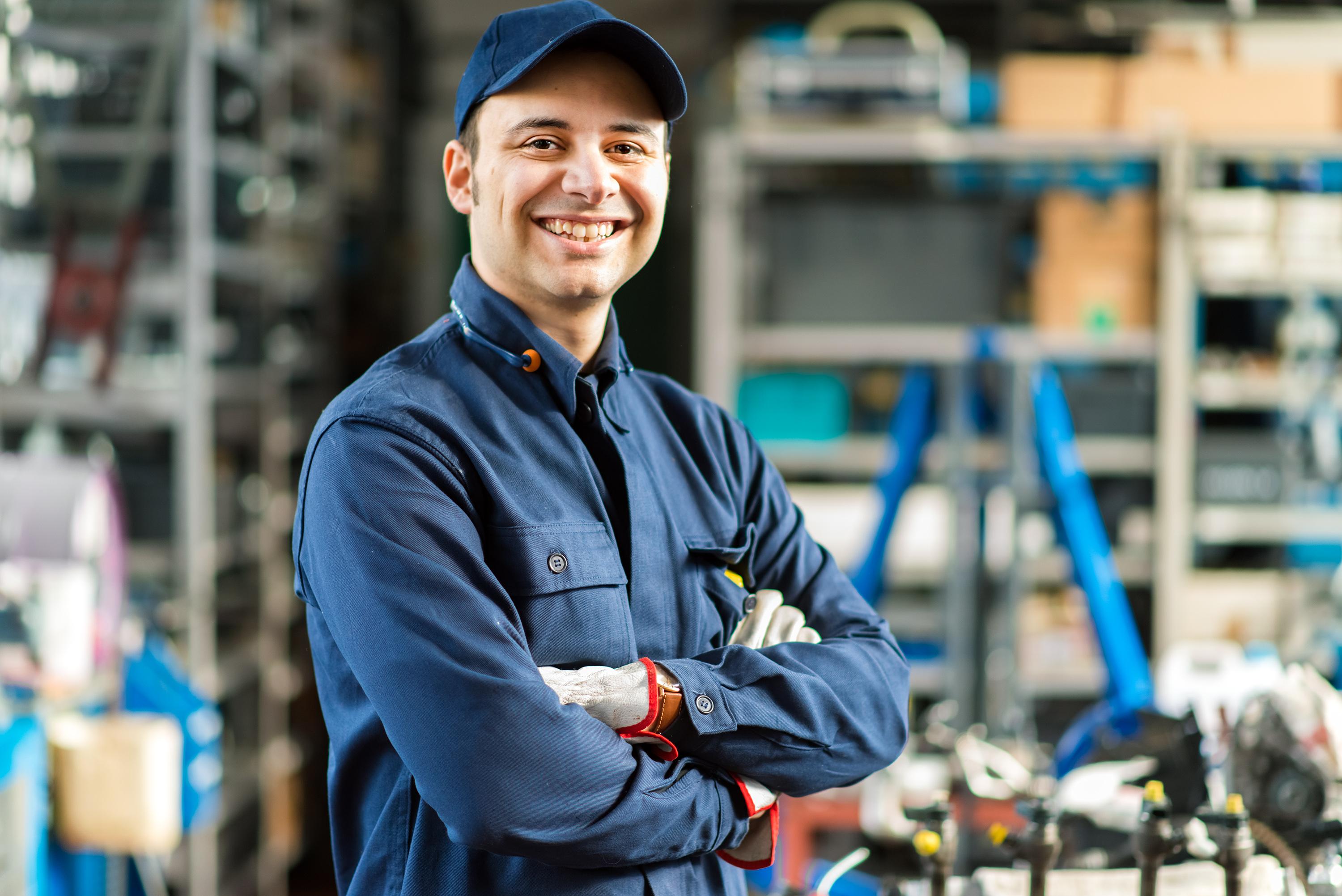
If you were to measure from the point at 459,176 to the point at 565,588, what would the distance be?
475 mm

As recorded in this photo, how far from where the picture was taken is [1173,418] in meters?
4.37

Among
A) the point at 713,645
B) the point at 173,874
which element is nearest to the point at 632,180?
the point at 713,645

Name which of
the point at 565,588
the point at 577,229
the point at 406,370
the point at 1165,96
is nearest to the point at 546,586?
the point at 565,588

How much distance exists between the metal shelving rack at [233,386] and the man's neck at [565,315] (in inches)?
99.3

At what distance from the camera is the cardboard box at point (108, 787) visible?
2.74m

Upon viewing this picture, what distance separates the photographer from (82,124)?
12.2 ft

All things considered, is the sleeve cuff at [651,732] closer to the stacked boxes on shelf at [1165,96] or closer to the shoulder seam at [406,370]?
the shoulder seam at [406,370]

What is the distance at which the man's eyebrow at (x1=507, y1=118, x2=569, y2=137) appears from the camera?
1325 millimetres

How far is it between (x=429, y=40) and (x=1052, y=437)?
5.10 meters

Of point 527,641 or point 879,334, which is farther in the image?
point 879,334

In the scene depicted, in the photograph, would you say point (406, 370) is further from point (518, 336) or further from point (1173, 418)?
point (1173, 418)

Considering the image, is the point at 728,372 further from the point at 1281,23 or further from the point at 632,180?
the point at 632,180

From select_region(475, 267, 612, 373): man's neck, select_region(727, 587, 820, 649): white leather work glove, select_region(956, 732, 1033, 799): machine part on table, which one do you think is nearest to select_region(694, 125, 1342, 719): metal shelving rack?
select_region(956, 732, 1033, 799): machine part on table

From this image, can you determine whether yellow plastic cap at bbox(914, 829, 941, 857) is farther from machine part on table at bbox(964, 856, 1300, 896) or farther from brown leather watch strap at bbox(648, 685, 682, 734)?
brown leather watch strap at bbox(648, 685, 682, 734)
